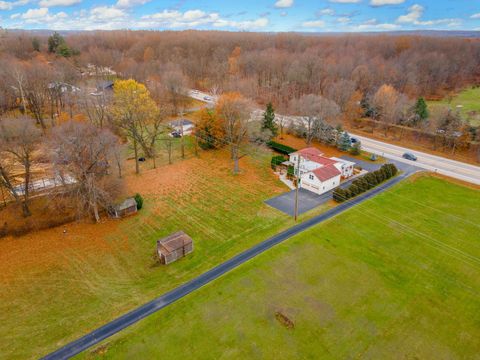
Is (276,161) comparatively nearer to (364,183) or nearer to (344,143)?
(364,183)

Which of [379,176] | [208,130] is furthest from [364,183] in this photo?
[208,130]

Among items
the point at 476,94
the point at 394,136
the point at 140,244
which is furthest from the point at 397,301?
the point at 476,94

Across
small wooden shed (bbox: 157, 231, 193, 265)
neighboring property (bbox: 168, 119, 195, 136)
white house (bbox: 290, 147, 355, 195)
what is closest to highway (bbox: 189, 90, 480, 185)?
white house (bbox: 290, 147, 355, 195)

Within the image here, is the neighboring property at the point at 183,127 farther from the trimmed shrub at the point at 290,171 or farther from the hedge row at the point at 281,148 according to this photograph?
the trimmed shrub at the point at 290,171

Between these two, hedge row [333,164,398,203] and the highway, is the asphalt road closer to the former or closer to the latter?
hedge row [333,164,398,203]

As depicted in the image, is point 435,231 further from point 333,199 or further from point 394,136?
point 394,136

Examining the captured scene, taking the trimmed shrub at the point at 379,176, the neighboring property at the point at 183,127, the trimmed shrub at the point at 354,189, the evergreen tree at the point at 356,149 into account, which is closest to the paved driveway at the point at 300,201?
the trimmed shrub at the point at 354,189
